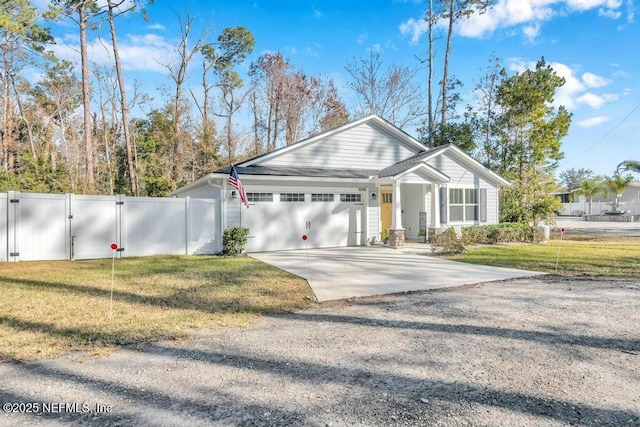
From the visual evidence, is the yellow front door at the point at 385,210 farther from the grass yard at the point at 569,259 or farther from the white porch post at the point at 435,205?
the grass yard at the point at 569,259

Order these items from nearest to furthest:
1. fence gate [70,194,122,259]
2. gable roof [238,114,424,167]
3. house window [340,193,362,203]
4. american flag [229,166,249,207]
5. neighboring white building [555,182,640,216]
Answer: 1. fence gate [70,194,122,259]
2. american flag [229,166,249,207]
3. gable roof [238,114,424,167]
4. house window [340,193,362,203]
5. neighboring white building [555,182,640,216]

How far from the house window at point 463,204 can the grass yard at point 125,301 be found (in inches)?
386

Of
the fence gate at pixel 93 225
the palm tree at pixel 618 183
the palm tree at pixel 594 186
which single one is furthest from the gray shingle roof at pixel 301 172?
the palm tree at pixel 594 186

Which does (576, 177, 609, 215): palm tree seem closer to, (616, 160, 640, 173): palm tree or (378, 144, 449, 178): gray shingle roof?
(616, 160, 640, 173): palm tree

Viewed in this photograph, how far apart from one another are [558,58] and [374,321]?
20.2 m

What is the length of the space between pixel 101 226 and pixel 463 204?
14.1 metres

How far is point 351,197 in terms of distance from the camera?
14.5 m

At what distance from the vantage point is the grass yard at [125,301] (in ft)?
14.4

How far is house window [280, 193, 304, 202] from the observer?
43.9 feet

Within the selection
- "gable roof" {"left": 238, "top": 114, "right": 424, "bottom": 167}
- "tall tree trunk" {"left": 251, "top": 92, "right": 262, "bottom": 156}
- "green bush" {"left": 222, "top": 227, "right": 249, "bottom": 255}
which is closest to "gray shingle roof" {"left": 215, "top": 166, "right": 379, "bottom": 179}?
"gable roof" {"left": 238, "top": 114, "right": 424, "bottom": 167}

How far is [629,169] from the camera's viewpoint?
33.6m

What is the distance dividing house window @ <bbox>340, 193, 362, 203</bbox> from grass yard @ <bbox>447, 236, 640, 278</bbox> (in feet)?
14.9

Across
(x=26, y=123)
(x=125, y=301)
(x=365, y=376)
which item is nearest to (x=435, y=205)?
(x=125, y=301)

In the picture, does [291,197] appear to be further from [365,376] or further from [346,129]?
[365,376]
